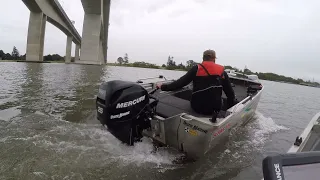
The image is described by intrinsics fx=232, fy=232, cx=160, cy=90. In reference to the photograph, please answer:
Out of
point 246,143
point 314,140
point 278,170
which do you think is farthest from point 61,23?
point 278,170

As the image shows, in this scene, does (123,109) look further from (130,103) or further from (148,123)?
(148,123)

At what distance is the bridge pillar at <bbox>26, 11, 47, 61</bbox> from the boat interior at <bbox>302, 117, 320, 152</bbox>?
32.5m

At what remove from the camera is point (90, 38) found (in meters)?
37.8

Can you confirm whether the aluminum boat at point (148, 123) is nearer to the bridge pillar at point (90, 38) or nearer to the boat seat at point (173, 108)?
the boat seat at point (173, 108)

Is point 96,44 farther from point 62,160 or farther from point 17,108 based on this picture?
point 62,160

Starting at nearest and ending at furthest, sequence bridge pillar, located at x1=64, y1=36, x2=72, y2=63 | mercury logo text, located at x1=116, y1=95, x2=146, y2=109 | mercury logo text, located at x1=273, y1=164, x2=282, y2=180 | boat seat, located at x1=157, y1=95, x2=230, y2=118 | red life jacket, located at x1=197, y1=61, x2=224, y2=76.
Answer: mercury logo text, located at x1=273, y1=164, x2=282, y2=180, mercury logo text, located at x1=116, y1=95, x2=146, y2=109, red life jacket, located at x1=197, y1=61, x2=224, y2=76, boat seat, located at x1=157, y1=95, x2=230, y2=118, bridge pillar, located at x1=64, y1=36, x2=72, y2=63

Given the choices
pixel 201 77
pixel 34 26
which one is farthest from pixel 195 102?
pixel 34 26

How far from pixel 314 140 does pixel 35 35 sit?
3301 cm

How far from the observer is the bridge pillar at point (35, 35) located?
29500 mm

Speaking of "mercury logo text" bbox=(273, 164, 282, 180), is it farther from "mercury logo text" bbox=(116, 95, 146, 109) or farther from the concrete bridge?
the concrete bridge

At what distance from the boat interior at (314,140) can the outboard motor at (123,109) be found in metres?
2.37

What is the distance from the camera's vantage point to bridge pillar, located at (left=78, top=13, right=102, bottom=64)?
3759 centimetres

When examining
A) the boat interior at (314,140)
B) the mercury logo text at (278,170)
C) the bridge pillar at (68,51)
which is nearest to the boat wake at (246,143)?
the boat interior at (314,140)

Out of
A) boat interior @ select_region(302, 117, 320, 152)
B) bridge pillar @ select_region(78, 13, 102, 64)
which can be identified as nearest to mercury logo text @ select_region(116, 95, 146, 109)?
boat interior @ select_region(302, 117, 320, 152)
